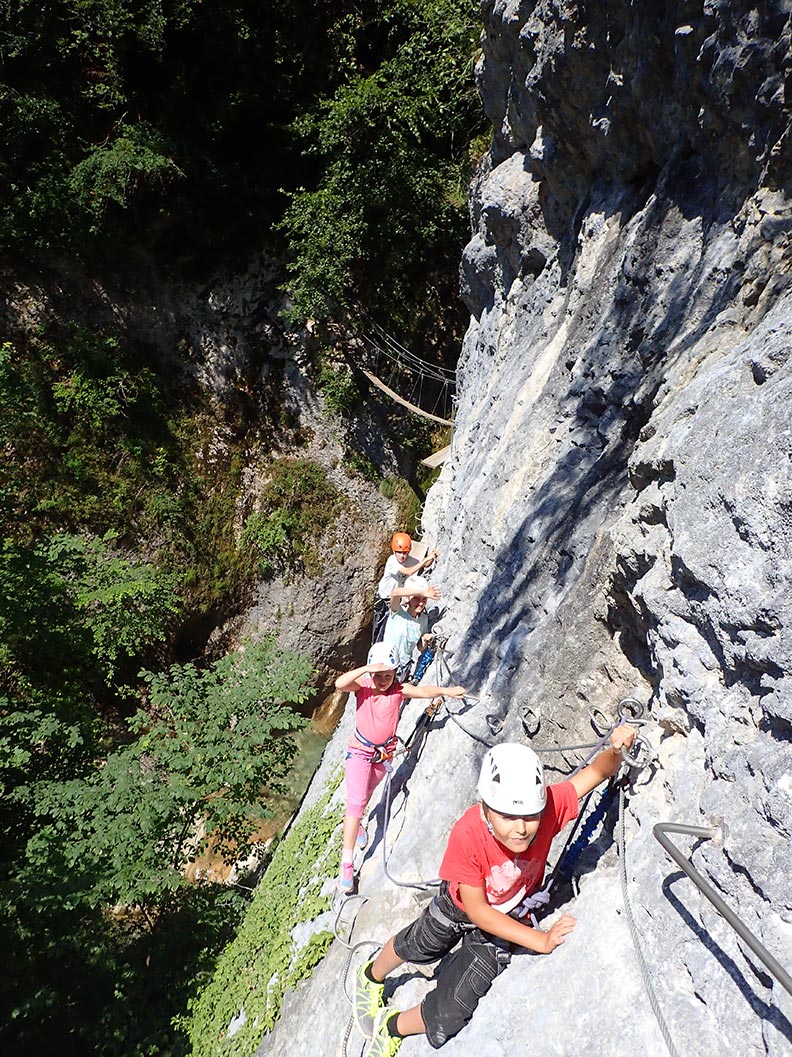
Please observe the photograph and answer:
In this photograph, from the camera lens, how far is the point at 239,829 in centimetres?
794

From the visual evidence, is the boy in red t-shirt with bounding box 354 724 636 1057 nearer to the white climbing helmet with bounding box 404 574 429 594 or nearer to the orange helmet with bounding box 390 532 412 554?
the white climbing helmet with bounding box 404 574 429 594

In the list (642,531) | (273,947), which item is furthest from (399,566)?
(273,947)

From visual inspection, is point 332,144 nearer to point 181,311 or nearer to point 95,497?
point 181,311

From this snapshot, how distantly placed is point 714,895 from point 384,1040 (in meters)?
2.20

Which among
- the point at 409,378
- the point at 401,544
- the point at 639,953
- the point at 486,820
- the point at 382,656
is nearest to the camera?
the point at 639,953

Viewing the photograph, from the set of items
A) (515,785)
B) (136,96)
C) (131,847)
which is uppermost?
(136,96)

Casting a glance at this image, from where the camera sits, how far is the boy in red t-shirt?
241 centimetres

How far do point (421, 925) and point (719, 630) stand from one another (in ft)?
6.62

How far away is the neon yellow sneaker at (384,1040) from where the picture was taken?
10.2ft

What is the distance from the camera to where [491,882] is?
8.64ft

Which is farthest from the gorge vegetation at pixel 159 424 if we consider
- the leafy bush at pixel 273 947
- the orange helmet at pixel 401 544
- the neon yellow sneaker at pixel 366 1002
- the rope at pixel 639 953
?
the rope at pixel 639 953

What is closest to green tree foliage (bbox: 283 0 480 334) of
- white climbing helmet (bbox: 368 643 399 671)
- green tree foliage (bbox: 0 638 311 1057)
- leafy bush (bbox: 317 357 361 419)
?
leafy bush (bbox: 317 357 361 419)

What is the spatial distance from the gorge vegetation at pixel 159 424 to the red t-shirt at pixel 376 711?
9.96 ft

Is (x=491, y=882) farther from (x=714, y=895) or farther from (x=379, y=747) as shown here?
(x=379, y=747)
